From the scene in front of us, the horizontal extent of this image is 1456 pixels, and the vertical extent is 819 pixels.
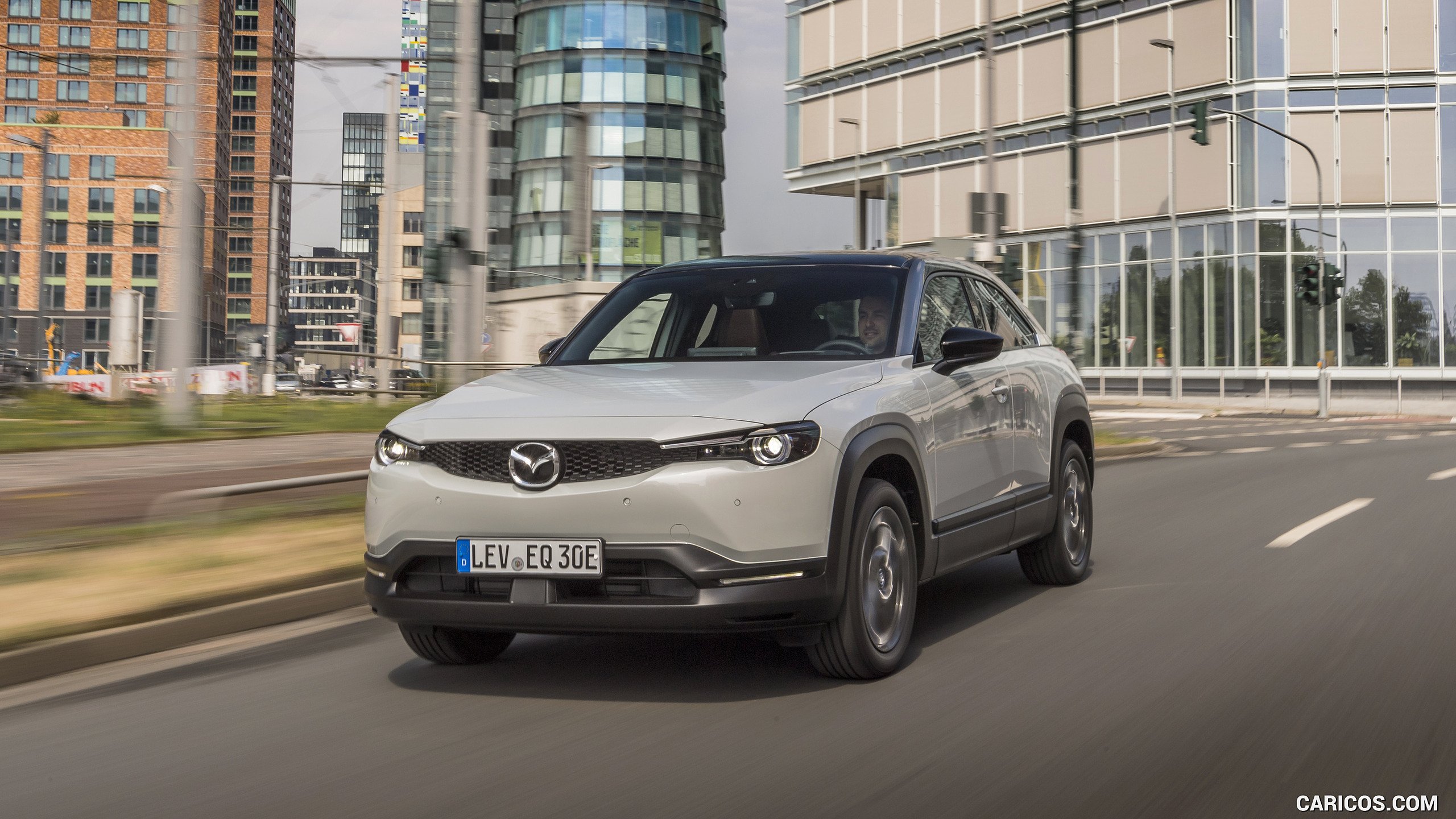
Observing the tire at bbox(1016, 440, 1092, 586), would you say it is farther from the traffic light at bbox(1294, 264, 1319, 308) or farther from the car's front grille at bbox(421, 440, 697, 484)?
the traffic light at bbox(1294, 264, 1319, 308)

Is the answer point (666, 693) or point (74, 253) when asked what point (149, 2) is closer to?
point (74, 253)

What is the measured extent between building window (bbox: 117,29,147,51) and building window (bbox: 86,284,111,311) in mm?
20316

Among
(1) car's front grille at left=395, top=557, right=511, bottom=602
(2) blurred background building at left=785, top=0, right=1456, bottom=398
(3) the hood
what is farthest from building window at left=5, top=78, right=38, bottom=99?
(1) car's front grille at left=395, top=557, right=511, bottom=602

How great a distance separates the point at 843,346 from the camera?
5.78 meters

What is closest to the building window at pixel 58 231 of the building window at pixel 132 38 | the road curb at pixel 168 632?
the building window at pixel 132 38

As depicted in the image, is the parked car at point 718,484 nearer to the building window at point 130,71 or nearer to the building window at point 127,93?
the building window at point 130,71

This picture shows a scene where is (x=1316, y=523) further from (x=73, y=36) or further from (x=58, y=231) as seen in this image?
(x=73, y=36)

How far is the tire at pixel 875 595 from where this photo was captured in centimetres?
489

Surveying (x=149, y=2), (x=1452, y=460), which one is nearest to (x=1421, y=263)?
(x=1452, y=460)

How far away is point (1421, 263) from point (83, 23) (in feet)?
356

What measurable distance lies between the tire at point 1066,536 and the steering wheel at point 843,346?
6.20 ft

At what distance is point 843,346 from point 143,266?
11782 centimetres

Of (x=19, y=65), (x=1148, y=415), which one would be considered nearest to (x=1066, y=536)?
(x=1148, y=415)

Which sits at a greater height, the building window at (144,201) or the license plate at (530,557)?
the building window at (144,201)
